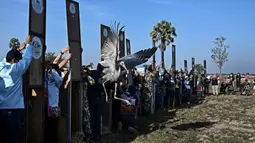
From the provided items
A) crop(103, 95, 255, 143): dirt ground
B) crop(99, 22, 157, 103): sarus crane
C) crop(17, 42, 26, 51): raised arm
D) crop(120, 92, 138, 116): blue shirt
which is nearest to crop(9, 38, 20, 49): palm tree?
crop(17, 42, 26, 51): raised arm

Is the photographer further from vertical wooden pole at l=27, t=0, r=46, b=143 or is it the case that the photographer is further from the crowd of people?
vertical wooden pole at l=27, t=0, r=46, b=143

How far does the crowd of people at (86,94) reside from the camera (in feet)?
15.4

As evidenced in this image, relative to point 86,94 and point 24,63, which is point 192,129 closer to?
point 86,94

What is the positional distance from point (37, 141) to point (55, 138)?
44cm

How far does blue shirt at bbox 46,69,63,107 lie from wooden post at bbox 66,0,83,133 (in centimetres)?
72

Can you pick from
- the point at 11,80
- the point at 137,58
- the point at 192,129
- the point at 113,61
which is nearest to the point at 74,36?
the point at 113,61

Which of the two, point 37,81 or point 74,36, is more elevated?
point 74,36

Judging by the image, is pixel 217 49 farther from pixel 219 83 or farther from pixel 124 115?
pixel 124 115

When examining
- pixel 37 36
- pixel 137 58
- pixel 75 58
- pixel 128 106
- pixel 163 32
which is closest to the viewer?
pixel 37 36

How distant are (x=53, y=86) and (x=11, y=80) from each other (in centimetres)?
112

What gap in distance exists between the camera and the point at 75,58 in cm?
663

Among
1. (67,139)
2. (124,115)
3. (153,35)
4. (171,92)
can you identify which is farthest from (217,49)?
(67,139)

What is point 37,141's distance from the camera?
5.48 meters

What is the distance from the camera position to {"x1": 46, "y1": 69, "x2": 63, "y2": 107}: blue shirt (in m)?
5.72
